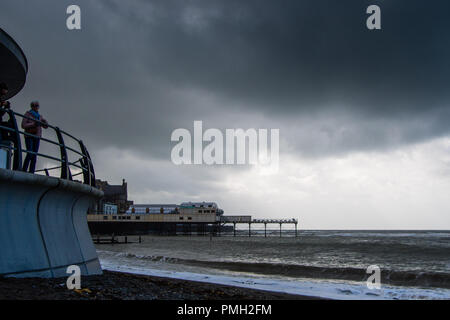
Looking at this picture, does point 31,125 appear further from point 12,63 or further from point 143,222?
point 143,222

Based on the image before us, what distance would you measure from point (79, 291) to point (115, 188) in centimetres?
13920

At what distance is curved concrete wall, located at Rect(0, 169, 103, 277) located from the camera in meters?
5.55

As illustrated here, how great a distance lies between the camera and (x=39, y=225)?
20.2ft

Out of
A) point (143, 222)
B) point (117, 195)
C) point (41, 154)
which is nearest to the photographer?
point (41, 154)

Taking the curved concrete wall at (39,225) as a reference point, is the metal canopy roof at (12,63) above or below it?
above

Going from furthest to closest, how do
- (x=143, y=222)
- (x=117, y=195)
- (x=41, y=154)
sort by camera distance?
(x=117, y=195) < (x=143, y=222) < (x=41, y=154)

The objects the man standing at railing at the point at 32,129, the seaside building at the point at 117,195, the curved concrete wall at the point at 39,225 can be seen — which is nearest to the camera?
the curved concrete wall at the point at 39,225

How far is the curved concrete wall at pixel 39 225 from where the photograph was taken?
5.55 metres

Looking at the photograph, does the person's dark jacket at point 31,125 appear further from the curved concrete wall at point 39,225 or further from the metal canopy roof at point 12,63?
the metal canopy roof at point 12,63

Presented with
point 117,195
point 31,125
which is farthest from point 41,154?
point 117,195

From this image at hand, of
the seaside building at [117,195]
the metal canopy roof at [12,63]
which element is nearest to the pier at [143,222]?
the seaside building at [117,195]
